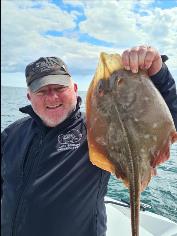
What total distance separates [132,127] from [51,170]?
1.35 metres

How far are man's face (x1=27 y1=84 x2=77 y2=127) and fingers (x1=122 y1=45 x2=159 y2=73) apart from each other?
130cm

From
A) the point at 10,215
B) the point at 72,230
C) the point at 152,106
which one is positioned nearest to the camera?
the point at 152,106

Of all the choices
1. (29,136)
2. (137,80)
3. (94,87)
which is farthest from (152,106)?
(29,136)

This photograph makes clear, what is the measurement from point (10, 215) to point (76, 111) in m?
1.09

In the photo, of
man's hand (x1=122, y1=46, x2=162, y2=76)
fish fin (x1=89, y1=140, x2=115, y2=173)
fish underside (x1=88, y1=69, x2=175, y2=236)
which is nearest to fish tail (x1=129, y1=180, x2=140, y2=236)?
fish underside (x1=88, y1=69, x2=175, y2=236)

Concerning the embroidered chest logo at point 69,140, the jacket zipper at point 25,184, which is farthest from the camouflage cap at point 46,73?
the jacket zipper at point 25,184

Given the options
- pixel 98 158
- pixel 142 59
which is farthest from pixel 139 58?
pixel 98 158

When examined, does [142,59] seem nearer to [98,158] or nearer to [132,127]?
[132,127]

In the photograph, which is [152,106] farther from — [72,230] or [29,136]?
[29,136]

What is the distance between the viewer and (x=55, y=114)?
362 cm

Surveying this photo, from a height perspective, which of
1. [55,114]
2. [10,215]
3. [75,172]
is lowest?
[10,215]

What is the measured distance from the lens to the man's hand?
7.47ft

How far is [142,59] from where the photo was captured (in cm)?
234

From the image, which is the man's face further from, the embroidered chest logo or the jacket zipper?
the jacket zipper
